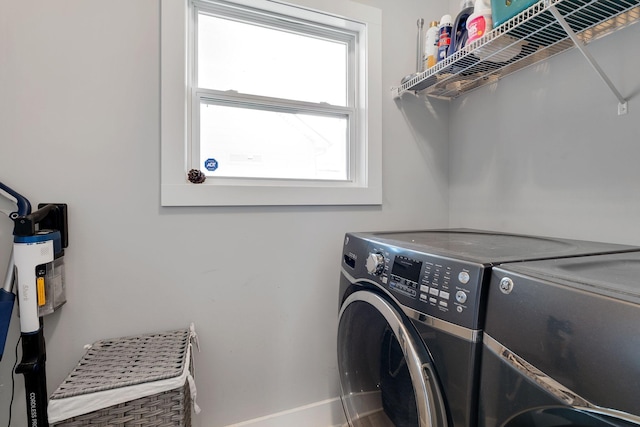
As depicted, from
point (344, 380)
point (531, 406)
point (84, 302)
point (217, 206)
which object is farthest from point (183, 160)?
point (531, 406)

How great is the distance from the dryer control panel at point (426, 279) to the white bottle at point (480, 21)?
33.2 inches

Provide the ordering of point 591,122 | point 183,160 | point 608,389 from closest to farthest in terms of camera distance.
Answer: point 608,389
point 591,122
point 183,160

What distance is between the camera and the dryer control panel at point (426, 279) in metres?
0.64

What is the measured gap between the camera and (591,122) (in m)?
1.10

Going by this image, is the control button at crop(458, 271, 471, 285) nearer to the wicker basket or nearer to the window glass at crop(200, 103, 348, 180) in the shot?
the wicker basket

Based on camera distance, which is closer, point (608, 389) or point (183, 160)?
point (608, 389)

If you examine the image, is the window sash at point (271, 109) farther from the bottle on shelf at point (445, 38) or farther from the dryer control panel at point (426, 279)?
the dryer control panel at point (426, 279)

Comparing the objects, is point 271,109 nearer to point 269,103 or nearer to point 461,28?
point 269,103

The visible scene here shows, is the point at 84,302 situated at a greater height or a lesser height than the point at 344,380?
greater

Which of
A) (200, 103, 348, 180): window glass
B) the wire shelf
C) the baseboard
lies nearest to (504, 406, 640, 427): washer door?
the wire shelf

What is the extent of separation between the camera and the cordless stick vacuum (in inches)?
36.0

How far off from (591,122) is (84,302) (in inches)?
76.4

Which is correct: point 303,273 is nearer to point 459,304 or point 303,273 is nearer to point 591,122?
point 459,304

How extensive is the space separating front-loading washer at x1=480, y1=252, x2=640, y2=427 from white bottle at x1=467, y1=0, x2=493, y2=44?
88 centimetres
